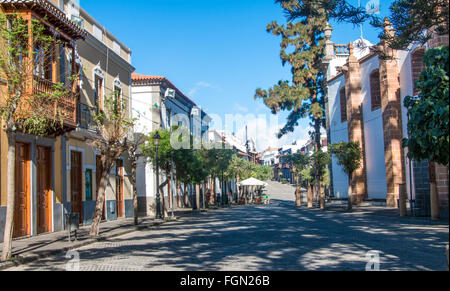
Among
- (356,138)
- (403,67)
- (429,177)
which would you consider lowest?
(429,177)

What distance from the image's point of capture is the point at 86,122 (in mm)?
20391

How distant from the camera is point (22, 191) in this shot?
15242mm

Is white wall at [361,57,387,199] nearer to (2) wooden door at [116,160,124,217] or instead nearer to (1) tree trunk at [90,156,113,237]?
(2) wooden door at [116,160,124,217]

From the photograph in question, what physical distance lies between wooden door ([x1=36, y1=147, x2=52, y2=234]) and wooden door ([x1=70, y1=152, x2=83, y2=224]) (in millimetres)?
2047

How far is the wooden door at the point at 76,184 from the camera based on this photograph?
63.2 ft

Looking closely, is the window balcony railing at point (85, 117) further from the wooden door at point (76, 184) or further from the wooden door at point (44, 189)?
the wooden door at point (44, 189)

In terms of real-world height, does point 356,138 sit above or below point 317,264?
above

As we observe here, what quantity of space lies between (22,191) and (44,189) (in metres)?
1.62

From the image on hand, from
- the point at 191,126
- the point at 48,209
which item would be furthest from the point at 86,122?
the point at 191,126

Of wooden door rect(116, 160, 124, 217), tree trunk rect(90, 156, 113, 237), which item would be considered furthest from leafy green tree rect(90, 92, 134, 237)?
wooden door rect(116, 160, 124, 217)

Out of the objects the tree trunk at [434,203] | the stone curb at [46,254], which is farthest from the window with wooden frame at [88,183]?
the tree trunk at [434,203]

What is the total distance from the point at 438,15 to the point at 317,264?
6.56 metres
